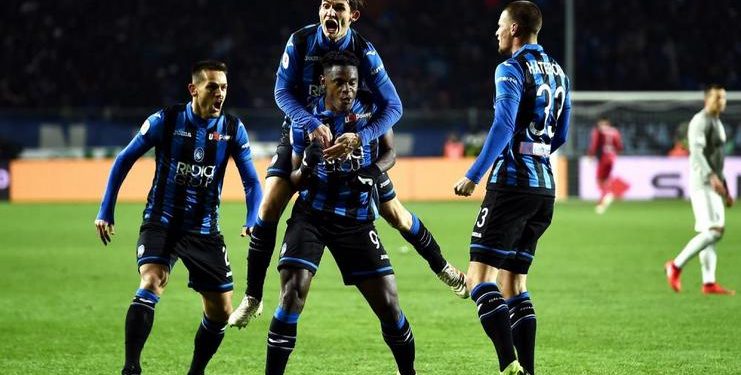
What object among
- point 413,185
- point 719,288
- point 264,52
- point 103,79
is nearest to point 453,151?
point 413,185

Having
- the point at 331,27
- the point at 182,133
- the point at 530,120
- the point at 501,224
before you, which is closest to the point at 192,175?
the point at 182,133

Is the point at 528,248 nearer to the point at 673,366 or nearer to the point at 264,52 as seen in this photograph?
the point at 673,366

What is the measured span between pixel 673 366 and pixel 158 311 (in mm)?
4942

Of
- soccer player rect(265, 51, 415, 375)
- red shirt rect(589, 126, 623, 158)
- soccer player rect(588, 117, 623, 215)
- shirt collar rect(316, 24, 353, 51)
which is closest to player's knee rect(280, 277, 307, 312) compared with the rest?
soccer player rect(265, 51, 415, 375)

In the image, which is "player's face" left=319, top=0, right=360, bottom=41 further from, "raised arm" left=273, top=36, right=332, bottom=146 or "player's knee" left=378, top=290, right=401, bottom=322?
"player's knee" left=378, top=290, right=401, bottom=322

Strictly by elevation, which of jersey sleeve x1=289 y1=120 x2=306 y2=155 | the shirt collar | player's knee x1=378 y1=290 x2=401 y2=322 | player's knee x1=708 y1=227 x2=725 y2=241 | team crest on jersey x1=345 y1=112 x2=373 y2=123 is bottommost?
player's knee x1=708 y1=227 x2=725 y2=241

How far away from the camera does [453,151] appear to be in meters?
30.1

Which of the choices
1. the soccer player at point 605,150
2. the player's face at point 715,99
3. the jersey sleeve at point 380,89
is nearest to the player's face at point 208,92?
the jersey sleeve at point 380,89

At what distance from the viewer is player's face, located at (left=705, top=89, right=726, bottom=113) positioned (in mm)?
11477

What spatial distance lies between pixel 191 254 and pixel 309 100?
3.78 feet

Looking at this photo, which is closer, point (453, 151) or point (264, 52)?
point (453, 151)

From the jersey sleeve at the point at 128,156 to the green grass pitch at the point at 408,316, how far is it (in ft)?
4.08

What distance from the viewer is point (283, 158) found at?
7.20 meters

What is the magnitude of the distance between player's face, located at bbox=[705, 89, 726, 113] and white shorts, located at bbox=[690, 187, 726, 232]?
81 centimetres
